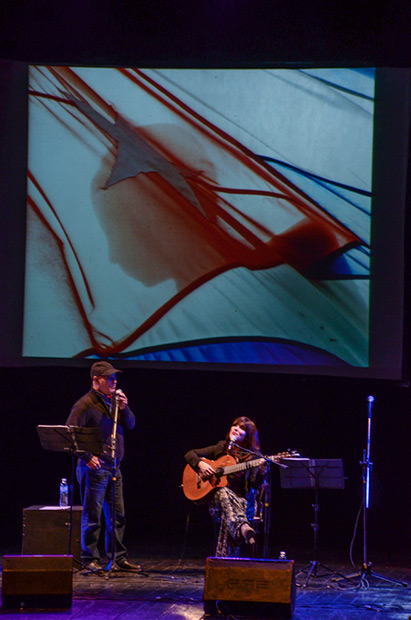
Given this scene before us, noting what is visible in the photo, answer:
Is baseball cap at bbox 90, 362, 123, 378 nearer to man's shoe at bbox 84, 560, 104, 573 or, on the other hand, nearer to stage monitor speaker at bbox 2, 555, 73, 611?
man's shoe at bbox 84, 560, 104, 573

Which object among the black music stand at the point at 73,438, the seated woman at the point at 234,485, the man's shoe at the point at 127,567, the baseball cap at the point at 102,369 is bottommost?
the man's shoe at the point at 127,567

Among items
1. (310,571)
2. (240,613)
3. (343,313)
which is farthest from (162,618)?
(343,313)

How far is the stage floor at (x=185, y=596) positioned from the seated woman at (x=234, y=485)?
0.41 m

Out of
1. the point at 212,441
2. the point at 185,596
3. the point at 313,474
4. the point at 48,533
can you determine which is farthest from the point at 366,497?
the point at 48,533

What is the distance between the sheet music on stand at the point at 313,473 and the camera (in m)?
6.22

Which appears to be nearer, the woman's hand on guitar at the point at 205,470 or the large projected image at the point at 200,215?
the woman's hand on guitar at the point at 205,470

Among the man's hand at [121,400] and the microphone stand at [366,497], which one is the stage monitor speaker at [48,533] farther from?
the microphone stand at [366,497]

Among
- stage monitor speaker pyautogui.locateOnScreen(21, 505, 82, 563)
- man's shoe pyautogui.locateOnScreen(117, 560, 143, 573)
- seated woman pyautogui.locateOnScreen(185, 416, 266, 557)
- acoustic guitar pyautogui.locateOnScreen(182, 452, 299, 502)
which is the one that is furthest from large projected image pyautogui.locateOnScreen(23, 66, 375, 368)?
man's shoe pyautogui.locateOnScreen(117, 560, 143, 573)

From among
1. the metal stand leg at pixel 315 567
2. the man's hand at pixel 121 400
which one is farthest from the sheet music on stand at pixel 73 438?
the metal stand leg at pixel 315 567

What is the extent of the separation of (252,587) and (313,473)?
142 cm

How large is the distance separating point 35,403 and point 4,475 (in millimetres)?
744

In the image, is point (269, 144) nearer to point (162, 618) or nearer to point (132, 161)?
point (132, 161)

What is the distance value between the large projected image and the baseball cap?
1.48ft

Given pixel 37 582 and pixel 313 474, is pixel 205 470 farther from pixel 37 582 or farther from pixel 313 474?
pixel 37 582
